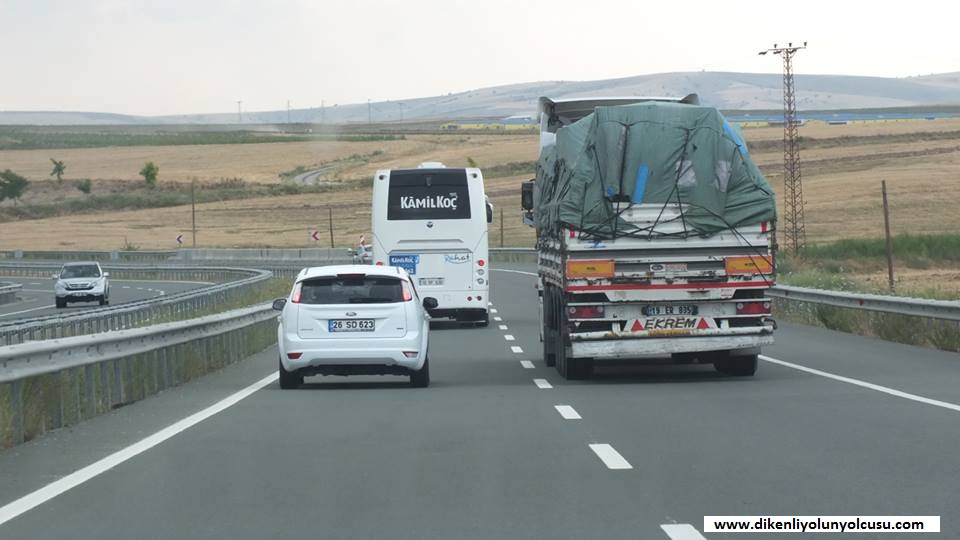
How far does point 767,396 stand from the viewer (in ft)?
55.1

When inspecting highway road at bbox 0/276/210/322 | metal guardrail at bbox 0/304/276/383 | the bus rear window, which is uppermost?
the bus rear window

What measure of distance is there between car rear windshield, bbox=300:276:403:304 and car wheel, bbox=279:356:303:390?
2.85ft

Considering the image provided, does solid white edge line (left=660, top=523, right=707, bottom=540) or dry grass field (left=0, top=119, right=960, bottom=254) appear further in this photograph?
dry grass field (left=0, top=119, right=960, bottom=254)

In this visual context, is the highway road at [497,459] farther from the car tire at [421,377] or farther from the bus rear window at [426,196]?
the bus rear window at [426,196]

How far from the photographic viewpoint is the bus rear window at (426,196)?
3284cm

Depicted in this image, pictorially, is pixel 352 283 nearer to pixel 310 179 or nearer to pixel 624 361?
pixel 624 361

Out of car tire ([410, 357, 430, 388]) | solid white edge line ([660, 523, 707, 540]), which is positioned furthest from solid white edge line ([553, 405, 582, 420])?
solid white edge line ([660, 523, 707, 540])

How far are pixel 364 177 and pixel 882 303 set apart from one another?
117 m

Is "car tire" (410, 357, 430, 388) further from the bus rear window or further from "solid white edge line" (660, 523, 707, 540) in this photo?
the bus rear window

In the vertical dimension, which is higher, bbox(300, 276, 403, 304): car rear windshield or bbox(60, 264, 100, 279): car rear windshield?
bbox(300, 276, 403, 304): car rear windshield

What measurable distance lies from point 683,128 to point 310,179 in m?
131

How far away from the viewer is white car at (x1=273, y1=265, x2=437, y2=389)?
1850cm

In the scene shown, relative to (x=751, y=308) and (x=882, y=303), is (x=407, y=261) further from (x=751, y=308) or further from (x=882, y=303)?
(x=751, y=308)

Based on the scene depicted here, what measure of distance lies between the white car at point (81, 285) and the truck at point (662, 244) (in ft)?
118
